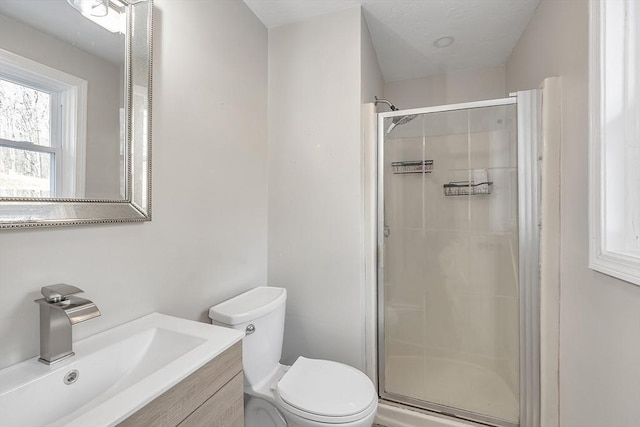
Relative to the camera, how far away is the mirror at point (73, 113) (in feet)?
2.51

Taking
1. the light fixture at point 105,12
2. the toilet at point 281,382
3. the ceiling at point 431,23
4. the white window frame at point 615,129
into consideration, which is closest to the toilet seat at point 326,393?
the toilet at point 281,382

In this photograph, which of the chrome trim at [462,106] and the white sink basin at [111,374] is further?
the chrome trim at [462,106]

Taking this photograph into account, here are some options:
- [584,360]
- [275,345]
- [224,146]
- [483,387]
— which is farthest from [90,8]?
[483,387]

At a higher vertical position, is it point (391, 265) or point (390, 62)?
point (390, 62)

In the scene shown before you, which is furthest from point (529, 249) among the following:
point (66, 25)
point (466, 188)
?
→ point (66, 25)

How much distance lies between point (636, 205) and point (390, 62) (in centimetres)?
194

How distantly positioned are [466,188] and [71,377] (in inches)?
73.3

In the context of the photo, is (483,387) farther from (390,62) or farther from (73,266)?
(390,62)

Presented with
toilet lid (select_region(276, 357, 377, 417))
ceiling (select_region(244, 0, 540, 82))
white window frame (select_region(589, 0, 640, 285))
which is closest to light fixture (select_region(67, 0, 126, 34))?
ceiling (select_region(244, 0, 540, 82))

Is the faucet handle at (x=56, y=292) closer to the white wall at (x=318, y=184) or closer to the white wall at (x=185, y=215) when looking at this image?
the white wall at (x=185, y=215)

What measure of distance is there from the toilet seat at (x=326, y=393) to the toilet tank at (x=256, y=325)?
5.1 inches

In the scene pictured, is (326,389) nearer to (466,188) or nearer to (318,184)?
(318,184)

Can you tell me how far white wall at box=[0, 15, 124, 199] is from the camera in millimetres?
830

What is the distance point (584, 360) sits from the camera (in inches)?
45.8
